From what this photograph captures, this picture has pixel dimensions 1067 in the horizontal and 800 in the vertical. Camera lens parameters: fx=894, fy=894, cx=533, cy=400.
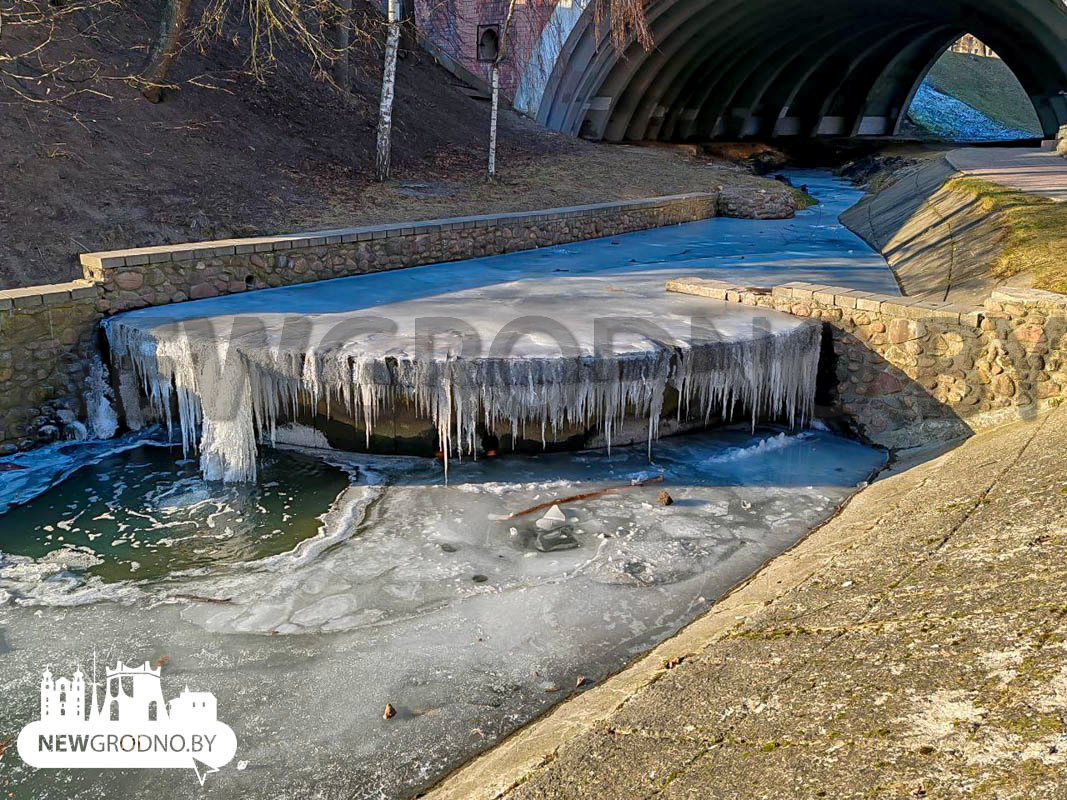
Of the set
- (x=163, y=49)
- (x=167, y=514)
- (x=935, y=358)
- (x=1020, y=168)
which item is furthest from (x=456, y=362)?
(x=1020, y=168)

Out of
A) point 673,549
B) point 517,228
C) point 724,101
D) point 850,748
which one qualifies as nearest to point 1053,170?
point 517,228

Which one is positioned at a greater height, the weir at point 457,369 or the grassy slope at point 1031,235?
the grassy slope at point 1031,235

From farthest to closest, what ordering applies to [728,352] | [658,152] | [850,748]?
1. [658,152]
2. [728,352]
3. [850,748]

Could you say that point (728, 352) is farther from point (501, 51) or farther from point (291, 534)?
point (501, 51)

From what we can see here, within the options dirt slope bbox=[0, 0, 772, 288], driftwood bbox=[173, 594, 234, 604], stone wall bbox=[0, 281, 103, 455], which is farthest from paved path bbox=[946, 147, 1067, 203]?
stone wall bbox=[0, 281, 103, 455]

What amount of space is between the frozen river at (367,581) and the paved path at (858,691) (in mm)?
563

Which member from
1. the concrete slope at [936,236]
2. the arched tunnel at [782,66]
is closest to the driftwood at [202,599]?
the concrete slope at [936,236]

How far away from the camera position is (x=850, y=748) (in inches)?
146

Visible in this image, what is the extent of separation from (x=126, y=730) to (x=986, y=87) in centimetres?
7289

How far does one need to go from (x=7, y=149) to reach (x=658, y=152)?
18.8m

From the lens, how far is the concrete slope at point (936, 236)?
1084cm

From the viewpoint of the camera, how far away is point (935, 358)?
9180mm

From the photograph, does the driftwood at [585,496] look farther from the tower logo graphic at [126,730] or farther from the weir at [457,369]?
the tower logo graphic at [126,730]

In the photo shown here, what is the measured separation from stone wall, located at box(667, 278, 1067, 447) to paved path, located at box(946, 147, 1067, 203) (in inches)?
239
